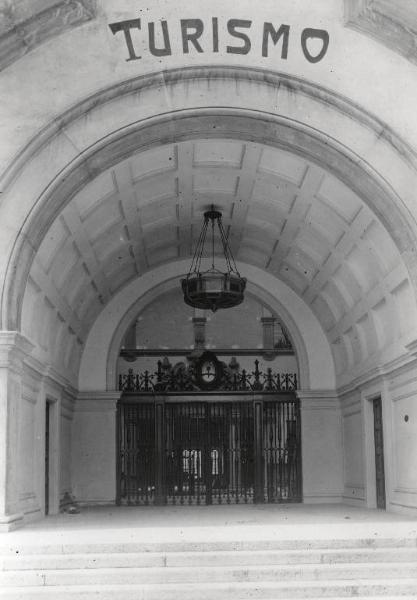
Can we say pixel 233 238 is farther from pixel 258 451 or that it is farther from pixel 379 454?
pixel 379 454

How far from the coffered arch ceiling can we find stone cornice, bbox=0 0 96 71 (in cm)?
227

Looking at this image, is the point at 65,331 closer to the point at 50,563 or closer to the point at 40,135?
the point at 40,135

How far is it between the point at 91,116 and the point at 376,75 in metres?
3.94

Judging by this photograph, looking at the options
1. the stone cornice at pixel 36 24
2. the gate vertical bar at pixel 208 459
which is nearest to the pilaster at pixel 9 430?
the stone cornice at pixel 36 24

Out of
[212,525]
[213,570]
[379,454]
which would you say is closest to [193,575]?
[213,570]

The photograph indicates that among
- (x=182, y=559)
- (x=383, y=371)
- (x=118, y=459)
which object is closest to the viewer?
(x=182, y=559)

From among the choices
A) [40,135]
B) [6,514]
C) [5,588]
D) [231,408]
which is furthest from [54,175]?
[231,408]

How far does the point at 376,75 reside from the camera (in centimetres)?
1250

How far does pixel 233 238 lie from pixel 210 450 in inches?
182

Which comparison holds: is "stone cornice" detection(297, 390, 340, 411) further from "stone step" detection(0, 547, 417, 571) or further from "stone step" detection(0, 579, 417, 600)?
"stone step" detection(0, 579, 417, 600)

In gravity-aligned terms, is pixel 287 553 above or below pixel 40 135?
below

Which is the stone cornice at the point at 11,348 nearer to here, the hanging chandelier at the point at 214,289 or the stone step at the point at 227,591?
the stone step at the point at 227,591

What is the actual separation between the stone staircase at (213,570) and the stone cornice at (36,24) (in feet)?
20.6

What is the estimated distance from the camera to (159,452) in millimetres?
19656
